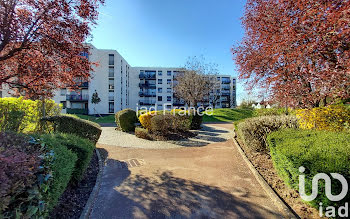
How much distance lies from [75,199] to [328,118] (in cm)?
708

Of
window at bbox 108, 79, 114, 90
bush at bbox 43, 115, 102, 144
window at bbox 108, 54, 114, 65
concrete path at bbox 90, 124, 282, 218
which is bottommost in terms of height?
concrete path at bbox 90, 124, 282, 218

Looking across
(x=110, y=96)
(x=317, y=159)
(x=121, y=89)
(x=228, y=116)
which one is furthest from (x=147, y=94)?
(x=317, y=159)

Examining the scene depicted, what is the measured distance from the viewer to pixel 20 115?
6738 millimetres

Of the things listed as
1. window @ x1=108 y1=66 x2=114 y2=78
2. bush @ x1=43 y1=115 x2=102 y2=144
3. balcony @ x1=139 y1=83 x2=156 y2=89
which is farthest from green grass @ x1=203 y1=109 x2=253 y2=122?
balcony @ x1=139 y1=83 x2=156 y2=89

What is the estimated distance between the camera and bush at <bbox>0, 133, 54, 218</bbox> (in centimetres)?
157

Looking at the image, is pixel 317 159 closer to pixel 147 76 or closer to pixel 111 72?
pixel 111 72

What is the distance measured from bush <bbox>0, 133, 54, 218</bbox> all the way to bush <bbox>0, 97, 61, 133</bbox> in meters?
5.41

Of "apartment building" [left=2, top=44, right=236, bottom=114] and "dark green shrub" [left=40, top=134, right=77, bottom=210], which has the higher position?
"apartment building" [left=2, top=44, right=236, bottom=114]

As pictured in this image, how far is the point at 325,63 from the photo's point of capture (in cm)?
406

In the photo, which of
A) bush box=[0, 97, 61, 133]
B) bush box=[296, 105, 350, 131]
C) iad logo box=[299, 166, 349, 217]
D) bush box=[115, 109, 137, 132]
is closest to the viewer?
iad logo box=[299, 166, 349, 217]

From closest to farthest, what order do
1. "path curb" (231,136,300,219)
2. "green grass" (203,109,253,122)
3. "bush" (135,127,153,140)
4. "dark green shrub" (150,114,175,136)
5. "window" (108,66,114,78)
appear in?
"path curb" (231,136,300,219) < "dark green shrub" (150,114,175,136) < "bush" (135,127,153,140) < "green grass" (203,109,253,122) < "window" (108,66,114,78)

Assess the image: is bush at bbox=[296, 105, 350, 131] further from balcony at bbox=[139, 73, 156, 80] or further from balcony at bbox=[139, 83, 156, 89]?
balcony at bbox=[139, 73, 156, 80]

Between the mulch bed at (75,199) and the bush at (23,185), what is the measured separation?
0.85 m

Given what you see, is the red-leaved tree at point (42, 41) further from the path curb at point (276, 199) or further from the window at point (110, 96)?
the window at point (110, 96)
